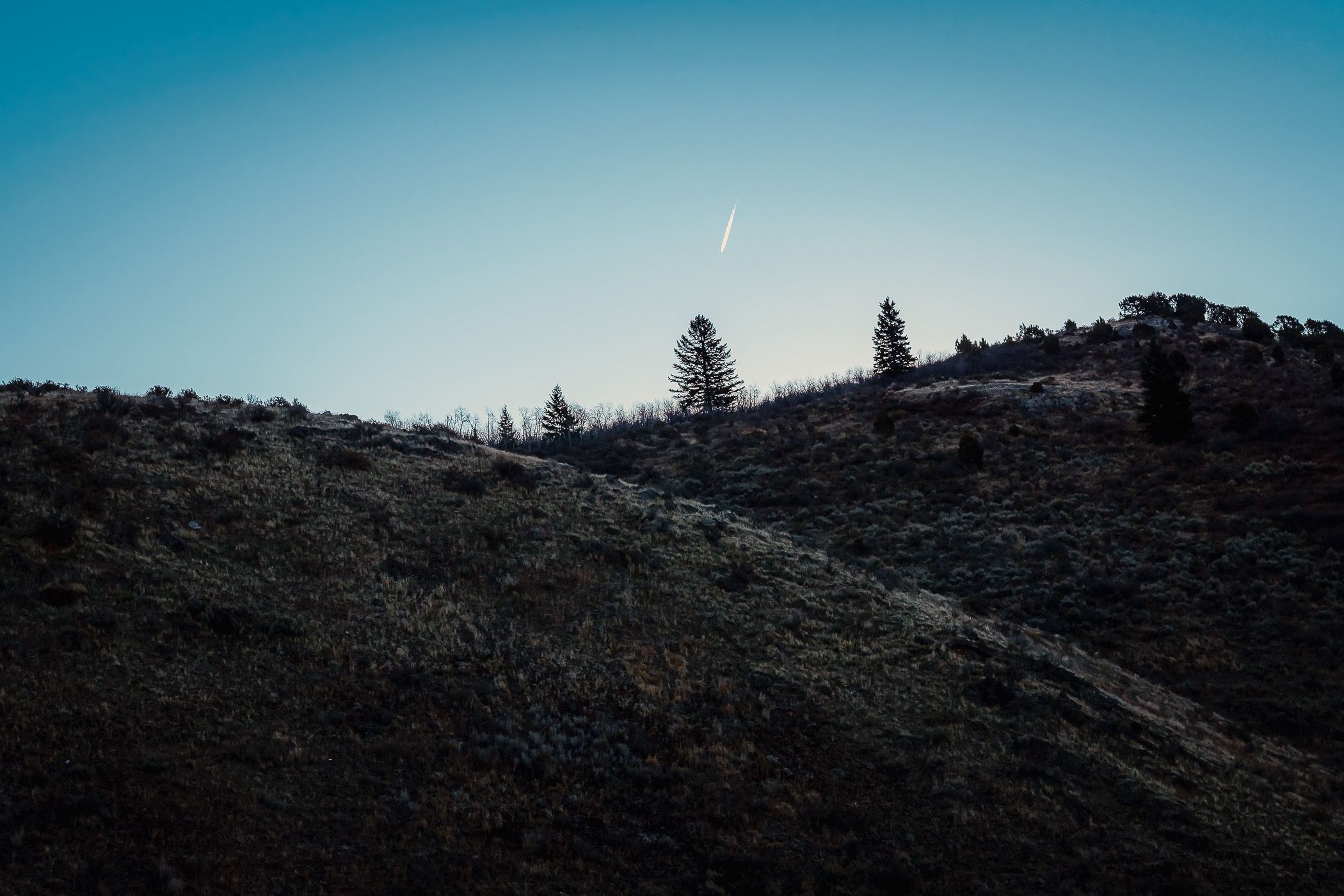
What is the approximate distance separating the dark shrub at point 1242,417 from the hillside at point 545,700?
11810 millimetres

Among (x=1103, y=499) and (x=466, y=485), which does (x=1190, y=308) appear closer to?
(x=1103, y=499)

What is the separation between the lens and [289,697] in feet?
43.6

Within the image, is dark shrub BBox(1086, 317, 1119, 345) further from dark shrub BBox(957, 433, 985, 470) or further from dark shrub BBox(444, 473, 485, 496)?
dark shrub BBox(444, 473, 485, 496)

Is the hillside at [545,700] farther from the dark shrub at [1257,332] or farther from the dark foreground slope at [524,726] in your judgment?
the dark shrub at [1257,332]

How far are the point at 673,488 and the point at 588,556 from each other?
2266cm

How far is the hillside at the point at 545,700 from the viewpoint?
10.7 m

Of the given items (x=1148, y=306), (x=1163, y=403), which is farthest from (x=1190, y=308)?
(x=1163, y=403)

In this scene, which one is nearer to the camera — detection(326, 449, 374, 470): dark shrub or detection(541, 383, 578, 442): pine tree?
detection(326, 449, 374, 470): dark shrub

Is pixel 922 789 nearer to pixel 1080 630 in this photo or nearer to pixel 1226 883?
pixel 1226 883

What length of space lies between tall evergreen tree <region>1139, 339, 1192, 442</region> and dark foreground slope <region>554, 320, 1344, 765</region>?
82 centimetres

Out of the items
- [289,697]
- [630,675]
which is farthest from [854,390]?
[289,697]

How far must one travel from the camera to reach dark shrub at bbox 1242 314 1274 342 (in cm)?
5944

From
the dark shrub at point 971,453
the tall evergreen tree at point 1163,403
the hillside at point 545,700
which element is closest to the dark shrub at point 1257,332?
the tall evergreen tree at point 1163,403

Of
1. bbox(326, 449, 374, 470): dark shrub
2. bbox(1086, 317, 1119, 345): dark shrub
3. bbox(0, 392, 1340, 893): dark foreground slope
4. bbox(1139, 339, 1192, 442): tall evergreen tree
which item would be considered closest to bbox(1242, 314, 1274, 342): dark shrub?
bbox(1086, 317, 1119, 345): dark shrub
